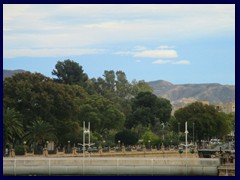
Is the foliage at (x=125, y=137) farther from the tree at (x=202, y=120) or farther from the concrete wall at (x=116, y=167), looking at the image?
the concrete wall at (x=116, y=167)

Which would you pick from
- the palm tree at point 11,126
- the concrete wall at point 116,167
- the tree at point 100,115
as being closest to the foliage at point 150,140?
the tree at point 100,115

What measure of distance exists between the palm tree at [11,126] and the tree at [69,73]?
103 feet

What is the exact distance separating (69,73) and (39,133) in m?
32.5

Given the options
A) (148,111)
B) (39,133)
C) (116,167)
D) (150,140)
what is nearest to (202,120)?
(148,111)

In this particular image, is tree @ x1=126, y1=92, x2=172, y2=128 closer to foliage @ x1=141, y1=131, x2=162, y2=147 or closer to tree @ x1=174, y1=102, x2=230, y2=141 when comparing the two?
tree @ x1=174, y1=102, x2=230, y2=141

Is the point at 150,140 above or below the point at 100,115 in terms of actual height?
below

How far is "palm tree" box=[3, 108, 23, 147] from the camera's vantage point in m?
69.7

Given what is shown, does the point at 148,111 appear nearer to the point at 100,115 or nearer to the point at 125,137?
the point at 100,115

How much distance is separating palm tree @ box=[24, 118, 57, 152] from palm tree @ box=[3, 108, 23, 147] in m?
0.83

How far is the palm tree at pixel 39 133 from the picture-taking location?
71.6m

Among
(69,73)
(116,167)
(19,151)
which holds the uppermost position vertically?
(69,73)

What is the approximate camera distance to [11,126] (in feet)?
232

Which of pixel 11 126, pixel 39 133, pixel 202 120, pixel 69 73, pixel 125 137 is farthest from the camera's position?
pixel 69 73
